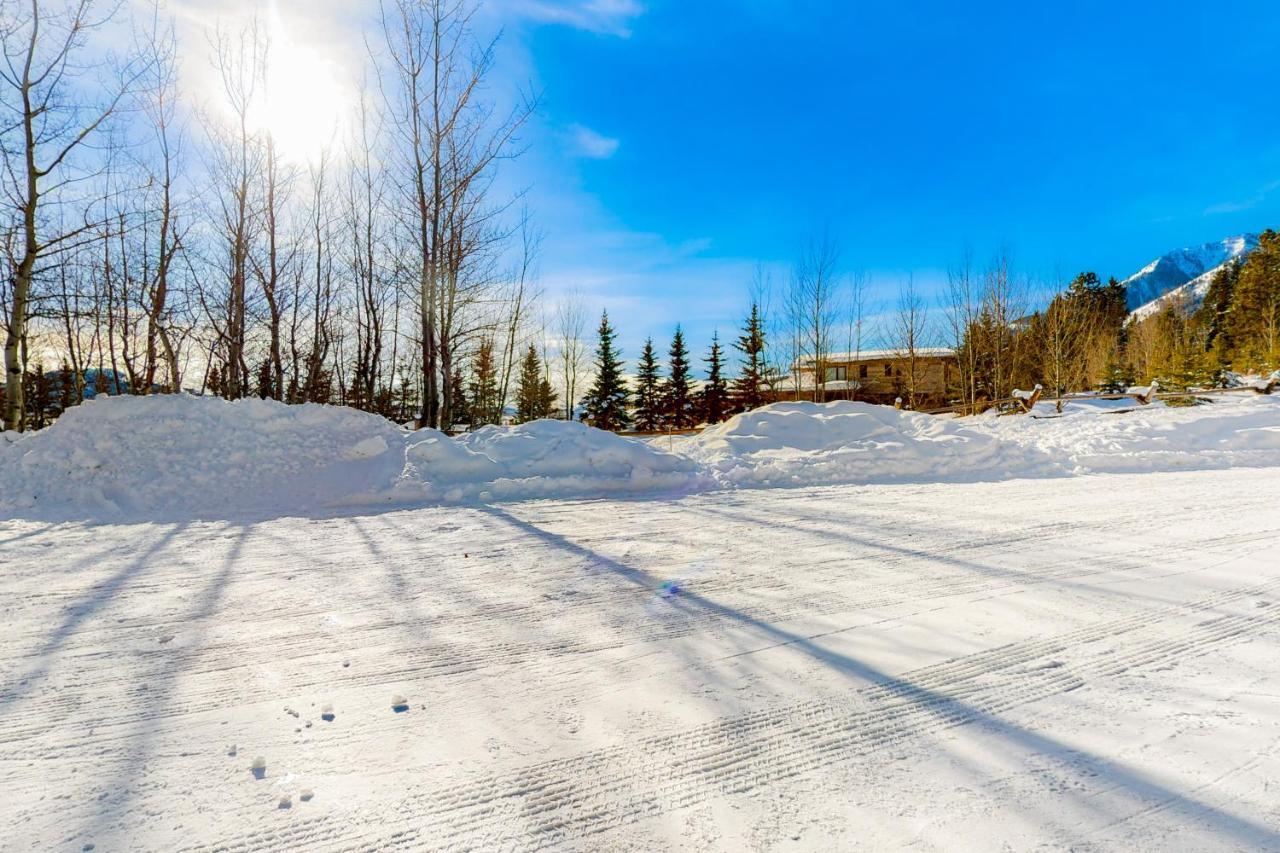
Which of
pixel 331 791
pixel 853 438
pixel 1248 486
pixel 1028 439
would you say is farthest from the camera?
pixel 1028 439

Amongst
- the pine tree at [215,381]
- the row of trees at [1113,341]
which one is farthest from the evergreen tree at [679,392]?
the pine tree at [215,381]

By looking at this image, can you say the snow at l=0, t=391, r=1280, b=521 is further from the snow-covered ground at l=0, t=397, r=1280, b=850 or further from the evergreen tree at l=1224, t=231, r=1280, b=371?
the evergreen tree at l=1224, t=231, r=1280, b=371

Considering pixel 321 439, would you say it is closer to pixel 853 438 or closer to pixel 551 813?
pixel 551 813

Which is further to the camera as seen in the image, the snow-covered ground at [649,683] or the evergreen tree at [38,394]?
the evergreen tree at [38,394]

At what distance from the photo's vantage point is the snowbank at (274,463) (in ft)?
21.9

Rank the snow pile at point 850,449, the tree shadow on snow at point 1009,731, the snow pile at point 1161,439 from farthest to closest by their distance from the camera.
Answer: the snow pile at point 1161,439, the snow pile at point 850,449, the tree shadow on snow at point 1009,731

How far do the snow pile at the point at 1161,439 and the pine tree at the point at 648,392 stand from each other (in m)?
29.1

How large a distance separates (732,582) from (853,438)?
24.5ft

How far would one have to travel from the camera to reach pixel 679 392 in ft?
135

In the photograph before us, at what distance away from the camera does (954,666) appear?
248 centimetres

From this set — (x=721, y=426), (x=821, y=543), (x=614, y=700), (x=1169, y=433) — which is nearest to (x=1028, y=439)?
(x=1169, y=433)

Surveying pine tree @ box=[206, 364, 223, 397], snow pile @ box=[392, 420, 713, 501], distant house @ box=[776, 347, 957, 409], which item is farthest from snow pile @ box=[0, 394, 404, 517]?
distant house @ box=[776, 347, 957, 409]

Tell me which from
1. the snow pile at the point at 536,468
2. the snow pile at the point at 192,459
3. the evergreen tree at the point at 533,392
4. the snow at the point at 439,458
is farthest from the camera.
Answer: the evergreen tree at the point at 533,392

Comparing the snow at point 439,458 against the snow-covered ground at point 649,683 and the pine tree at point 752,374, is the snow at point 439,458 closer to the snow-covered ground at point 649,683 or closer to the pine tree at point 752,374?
the snow-covered ground at point 649,683
